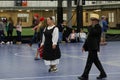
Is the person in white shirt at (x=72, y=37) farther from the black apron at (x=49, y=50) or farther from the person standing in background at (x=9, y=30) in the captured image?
the black apron at (x=49, y=50)

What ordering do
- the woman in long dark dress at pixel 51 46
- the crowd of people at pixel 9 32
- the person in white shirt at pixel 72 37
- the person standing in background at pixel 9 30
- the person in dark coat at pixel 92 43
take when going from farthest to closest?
the person in white shirt at pixel 72 37 → the person standing in background at pixel 9 30 → the crowd of people at pixel 9 32 → the woman in long dark dress at pixel 51 46 → the person in dark coat at pixel 92 43

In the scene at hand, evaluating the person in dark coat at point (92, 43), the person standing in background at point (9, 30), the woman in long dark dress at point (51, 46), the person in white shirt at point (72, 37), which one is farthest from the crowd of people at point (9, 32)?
the person in dark coat at point (92, 43)

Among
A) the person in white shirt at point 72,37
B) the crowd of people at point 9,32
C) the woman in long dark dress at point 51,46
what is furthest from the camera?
the person in white shirt at point 72,37

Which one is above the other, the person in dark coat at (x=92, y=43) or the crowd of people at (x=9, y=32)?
the person in dark coat at (x=92, y=43)

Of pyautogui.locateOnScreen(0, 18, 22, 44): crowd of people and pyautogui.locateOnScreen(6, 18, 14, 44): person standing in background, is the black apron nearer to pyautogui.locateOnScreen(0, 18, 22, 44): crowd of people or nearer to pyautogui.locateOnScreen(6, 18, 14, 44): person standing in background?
pyautogui.locateOnScreen(0, 18, 22, 44): crowd of people

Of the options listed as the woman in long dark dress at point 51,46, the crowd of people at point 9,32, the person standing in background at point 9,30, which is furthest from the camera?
the person standing in background at point 9,30

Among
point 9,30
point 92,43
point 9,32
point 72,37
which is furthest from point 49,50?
point 72,37

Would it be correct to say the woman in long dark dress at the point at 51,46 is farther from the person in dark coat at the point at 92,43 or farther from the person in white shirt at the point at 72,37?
the person in white shirt at the point at 72,37

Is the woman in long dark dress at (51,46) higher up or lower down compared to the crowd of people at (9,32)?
higher up

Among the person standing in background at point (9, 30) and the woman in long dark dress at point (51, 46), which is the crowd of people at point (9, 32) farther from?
the woman in long dark dress at point (51, 46)

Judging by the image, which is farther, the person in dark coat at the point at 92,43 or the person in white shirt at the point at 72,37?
the person in white shirt at the point at 72,37

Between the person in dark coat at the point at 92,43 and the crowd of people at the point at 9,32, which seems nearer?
the person in dark coat at the point at 92,43

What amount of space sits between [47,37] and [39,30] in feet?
8.60

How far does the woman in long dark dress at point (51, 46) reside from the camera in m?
13.1
